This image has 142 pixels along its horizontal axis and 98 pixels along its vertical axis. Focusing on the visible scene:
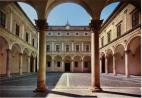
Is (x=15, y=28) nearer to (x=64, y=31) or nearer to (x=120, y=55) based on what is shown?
(x=120, y=55)

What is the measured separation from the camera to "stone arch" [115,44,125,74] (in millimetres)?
28320

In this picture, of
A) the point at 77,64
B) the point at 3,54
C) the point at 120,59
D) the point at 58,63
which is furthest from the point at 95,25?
the point at 58,63

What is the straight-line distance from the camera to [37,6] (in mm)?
10766

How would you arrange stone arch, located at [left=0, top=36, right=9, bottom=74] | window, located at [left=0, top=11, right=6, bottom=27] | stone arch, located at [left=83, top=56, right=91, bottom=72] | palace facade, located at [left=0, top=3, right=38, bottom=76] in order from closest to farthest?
1. window, located at [left=0, top=11, right=6, bottom=27]
2. palace facade, located at [left=0, top=3, right=38, bottom=76]
3. stone arch, located at [left=0, top=36, right=9, bottom=74]
4. stone arch, located at [left=83, top=56, right=91, bottom=72]

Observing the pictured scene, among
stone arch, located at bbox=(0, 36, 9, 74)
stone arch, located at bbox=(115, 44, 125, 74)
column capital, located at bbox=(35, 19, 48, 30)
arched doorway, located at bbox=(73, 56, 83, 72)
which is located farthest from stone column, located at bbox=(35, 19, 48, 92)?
arched doorway, located at bbox=(73, 56, 83, 72)

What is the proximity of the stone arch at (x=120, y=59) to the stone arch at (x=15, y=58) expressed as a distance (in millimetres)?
13113

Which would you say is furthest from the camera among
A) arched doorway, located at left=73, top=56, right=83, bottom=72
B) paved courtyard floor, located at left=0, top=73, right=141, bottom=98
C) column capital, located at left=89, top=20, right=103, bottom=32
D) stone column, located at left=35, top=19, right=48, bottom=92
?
arched doorway, located at left=73, top=56, right=83, bottom=72

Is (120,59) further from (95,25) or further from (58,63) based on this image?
(58,63)

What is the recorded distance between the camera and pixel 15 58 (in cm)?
2775

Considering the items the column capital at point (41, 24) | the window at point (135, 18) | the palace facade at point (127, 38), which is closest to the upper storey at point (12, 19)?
the column capital at point (41, 24)

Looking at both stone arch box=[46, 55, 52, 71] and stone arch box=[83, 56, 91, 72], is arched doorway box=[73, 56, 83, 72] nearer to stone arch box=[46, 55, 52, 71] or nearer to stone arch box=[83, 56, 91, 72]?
stone arch box=[83, 56, 91, 72]

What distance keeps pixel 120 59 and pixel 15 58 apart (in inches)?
582

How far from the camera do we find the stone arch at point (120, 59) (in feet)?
92.9

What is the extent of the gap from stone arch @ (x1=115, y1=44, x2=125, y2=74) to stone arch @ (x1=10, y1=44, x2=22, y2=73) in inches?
516
